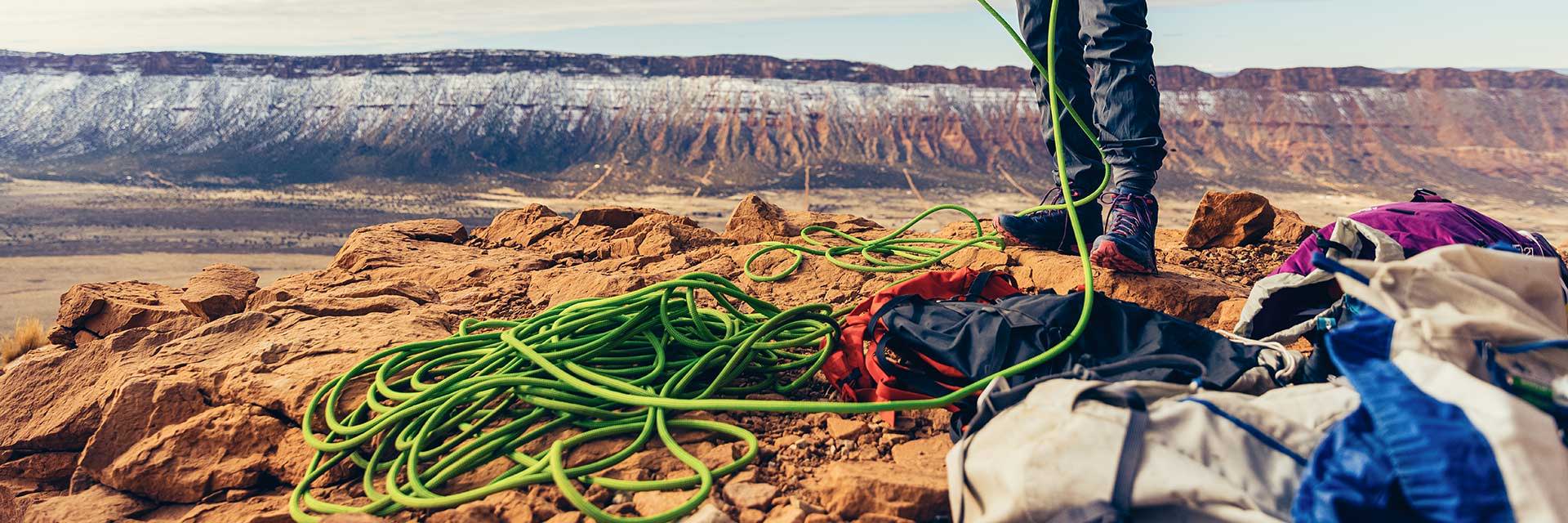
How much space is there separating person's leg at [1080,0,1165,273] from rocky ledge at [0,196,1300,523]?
0.16 m

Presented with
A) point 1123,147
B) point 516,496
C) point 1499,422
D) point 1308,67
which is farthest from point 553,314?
point 1308,67

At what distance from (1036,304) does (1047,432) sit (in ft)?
2.93

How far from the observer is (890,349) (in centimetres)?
249

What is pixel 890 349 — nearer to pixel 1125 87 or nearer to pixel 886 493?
pixel 886 493

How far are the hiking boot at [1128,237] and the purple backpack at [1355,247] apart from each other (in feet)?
1.83

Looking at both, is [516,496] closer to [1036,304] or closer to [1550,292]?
[1036,304]

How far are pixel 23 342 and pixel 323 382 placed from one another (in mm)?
3701

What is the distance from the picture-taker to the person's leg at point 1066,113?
136 inches

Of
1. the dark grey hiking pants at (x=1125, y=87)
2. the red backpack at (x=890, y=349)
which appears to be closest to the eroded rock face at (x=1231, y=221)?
the dark grey hiking pants at (x=1125, y=87)

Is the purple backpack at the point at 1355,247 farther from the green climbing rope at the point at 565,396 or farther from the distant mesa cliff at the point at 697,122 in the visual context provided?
the distant mesa cliff at the point at 697,122

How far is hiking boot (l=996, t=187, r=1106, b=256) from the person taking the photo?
359cm

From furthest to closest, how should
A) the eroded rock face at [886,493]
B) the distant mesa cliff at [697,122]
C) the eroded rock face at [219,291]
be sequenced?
the distant mesa cliff at [697,122], the eroded rock face at [219,291], the eroded rock face at [886,493]

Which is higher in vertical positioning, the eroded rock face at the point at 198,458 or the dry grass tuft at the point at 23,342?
the eroded rock face at the point at 198,458

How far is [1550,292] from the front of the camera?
5.01 ft
